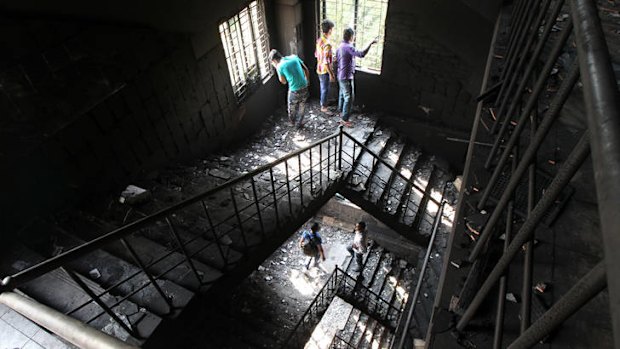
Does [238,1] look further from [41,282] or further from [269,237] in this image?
[41,282]

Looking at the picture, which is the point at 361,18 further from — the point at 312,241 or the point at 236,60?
the point at 312,241

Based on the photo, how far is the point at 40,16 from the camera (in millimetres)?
3688

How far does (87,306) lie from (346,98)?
19.9 ft

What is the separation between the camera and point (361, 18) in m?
7.72

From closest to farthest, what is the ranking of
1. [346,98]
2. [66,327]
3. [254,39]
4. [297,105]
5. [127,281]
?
[66,327]
[127,281]
[254,39]
[297,105]
[346,98]

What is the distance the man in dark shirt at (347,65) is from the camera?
22.5 feet

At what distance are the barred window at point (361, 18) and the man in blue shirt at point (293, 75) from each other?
1.59 m

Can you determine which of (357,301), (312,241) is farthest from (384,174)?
(357,301)

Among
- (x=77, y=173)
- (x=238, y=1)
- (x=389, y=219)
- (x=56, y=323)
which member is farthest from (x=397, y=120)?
(x=56, y=323)

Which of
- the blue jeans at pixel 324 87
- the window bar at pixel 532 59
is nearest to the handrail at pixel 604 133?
the window bar at pixel 532 59

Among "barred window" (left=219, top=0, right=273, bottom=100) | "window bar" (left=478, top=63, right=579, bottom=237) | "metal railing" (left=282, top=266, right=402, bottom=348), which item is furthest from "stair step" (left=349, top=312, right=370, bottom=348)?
"window bar" (left=478, top=63, right=579, bottom=237)

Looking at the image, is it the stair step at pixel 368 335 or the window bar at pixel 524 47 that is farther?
the stair step at pixel 368 335

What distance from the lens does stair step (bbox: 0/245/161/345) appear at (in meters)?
3.17

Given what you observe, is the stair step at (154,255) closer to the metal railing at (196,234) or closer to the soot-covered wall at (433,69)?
the metal railing at (196,234)
